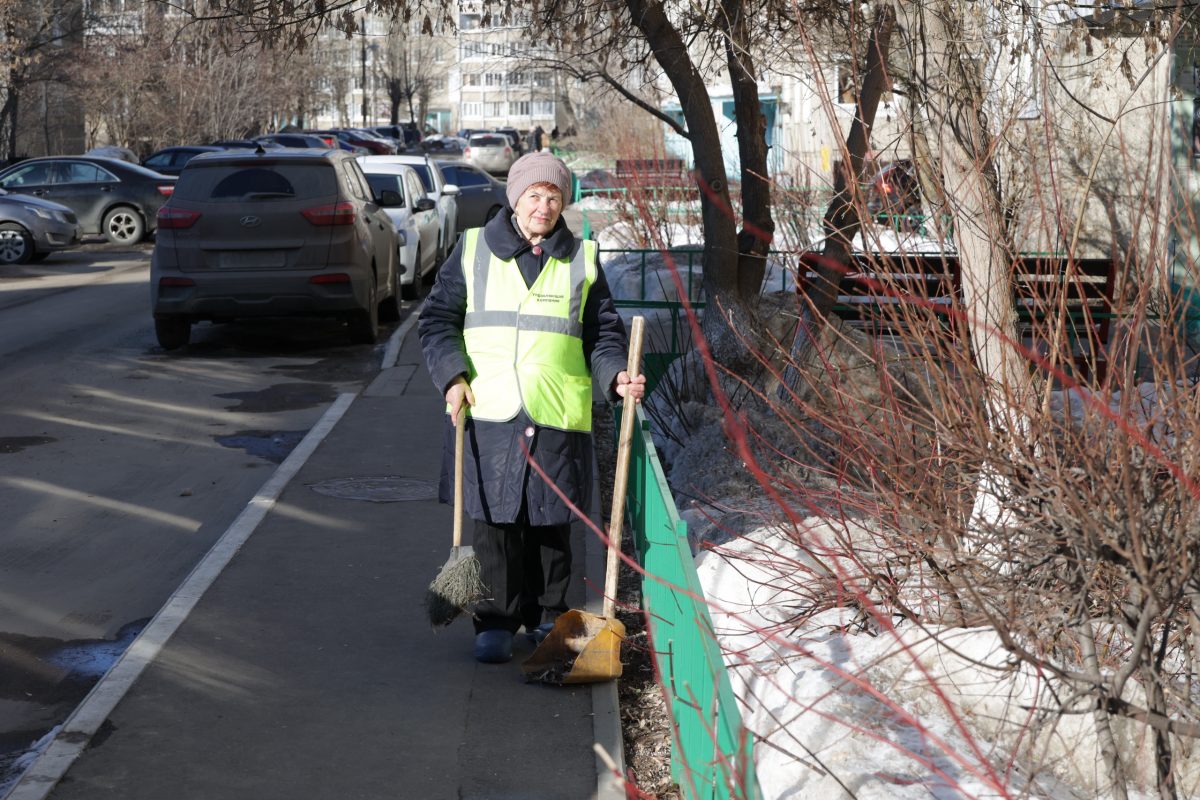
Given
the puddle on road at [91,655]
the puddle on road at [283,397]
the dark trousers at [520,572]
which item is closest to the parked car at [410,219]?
the puddle on road at [283,397]

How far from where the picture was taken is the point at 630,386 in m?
4.80

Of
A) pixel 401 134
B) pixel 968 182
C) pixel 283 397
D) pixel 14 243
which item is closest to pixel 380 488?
pixel 283 397

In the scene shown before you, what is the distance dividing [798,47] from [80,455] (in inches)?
237

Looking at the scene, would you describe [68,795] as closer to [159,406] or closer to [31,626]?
[31,626]

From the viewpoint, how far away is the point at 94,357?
12.8 m

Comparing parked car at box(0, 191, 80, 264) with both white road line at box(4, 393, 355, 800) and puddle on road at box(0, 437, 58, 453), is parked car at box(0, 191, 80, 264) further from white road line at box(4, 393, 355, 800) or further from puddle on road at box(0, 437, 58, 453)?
white road line at box(4, 393, 355, 800)

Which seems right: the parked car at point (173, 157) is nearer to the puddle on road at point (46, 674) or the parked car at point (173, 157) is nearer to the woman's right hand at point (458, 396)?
the puddle on road at point (46, 674)

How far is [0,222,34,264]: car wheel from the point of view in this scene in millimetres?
21203

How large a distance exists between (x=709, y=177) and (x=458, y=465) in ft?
14.1

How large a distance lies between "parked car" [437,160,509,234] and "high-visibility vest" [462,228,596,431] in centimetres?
2073

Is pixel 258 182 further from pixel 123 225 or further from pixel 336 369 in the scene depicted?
pixel 123 225

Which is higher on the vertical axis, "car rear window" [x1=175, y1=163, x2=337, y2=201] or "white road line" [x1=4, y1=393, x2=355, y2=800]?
"car rear window" [x1=175, y1=163, x2=337, y2=201]

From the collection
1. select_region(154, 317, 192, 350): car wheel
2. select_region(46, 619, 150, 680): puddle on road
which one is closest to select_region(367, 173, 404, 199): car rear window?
select_region(154, 317, 192, 350): car wheel

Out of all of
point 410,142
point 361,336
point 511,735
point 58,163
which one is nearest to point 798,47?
point 361,336
